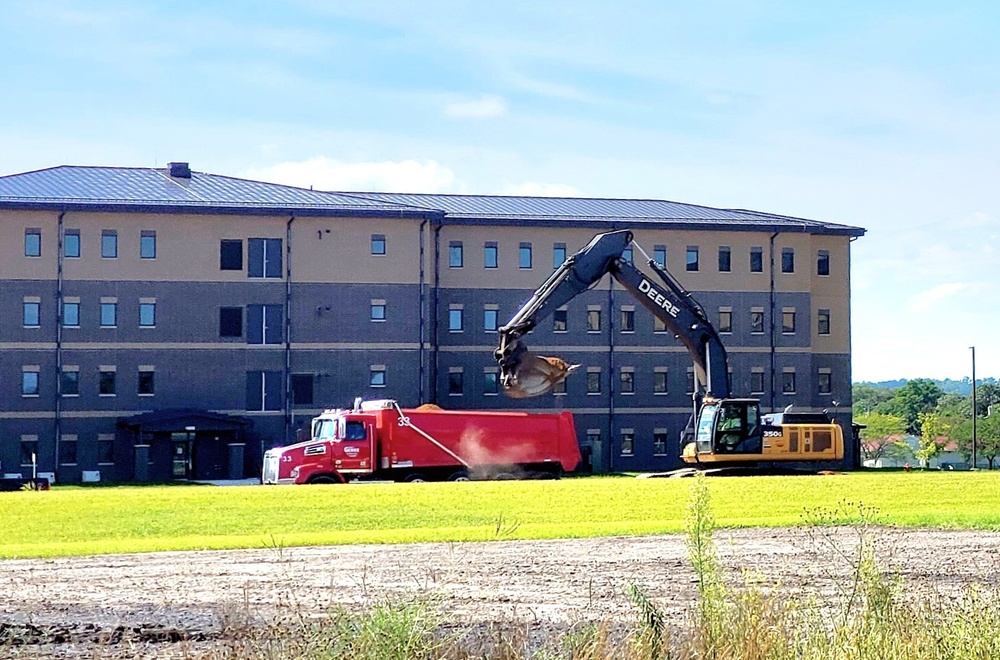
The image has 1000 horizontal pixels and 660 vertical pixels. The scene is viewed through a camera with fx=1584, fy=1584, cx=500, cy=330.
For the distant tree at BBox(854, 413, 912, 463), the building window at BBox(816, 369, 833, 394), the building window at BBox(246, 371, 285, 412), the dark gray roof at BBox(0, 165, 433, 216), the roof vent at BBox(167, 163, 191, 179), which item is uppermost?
the roof vent at BBox(167, 163, 191, 179)

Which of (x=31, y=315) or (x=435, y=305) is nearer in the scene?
(x=31, y=315)

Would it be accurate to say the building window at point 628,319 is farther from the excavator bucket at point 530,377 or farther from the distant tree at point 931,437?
the distant tree at point 931,437

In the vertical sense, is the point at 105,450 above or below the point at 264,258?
below

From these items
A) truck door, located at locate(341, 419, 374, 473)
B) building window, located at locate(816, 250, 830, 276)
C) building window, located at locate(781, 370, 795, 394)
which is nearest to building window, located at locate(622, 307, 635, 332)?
building window, located at locate(781, 370, 795, 394)

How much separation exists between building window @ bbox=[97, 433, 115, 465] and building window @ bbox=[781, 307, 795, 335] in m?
34.2

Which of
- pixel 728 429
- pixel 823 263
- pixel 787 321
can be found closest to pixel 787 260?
pixel 787 321

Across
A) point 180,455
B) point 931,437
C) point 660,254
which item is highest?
point 660,254

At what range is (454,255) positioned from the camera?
76.8 m

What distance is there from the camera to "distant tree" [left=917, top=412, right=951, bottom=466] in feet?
470

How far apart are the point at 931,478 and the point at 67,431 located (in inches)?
1639

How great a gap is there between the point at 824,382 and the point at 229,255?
3253cm

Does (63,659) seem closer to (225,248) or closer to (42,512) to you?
(42,512)

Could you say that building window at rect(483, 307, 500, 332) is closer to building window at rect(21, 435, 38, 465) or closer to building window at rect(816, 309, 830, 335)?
building window at rect(816, 309, 830, 335)

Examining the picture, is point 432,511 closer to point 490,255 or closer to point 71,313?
point 71,313
